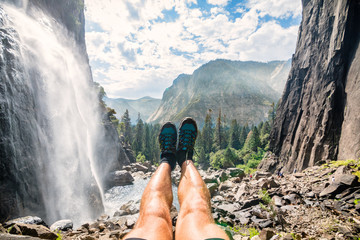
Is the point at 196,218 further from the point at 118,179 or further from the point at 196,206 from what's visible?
the point at 118,179

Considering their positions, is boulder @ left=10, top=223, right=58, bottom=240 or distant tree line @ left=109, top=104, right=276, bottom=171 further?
distant tree line @ left=109, top=104, right=276, bottom=171

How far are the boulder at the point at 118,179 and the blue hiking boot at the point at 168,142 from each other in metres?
27.4

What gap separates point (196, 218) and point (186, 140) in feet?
10.1

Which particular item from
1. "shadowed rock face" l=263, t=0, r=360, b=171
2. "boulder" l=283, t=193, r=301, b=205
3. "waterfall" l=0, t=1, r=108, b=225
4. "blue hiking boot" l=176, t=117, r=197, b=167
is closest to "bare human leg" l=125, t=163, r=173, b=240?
"blue hiking boot" l=176, t=117, r=197, b=167

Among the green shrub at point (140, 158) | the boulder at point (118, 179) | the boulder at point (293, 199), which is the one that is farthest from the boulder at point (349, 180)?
the green shrub at point (140, 158)

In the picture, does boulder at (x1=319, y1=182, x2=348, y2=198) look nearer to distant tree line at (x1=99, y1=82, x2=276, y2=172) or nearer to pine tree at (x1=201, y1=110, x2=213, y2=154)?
distant tree line at (x1=99, y1=82, x2=276, y2=172)

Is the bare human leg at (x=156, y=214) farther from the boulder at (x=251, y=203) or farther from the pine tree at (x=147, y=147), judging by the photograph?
the pine tree at (x=147, y=147)

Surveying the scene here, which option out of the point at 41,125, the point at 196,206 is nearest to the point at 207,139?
the point at 41,125

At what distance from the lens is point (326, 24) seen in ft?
50.5

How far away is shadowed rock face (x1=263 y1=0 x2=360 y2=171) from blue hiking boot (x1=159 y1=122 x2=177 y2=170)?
398 inches

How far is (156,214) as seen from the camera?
201cm

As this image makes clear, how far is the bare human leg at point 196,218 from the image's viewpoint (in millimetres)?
1638

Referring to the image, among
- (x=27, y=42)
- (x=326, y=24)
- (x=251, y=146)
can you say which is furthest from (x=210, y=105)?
(x=27, y=42)

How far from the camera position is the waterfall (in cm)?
645
